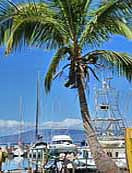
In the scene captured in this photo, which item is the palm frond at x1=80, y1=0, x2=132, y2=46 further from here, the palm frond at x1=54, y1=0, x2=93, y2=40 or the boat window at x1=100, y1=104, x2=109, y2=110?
the boat window at x1=100, y1=104, x2=109, y2=110

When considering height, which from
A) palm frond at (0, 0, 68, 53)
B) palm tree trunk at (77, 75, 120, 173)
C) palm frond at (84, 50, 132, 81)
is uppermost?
palm frond at (0, 0, 68, 53)

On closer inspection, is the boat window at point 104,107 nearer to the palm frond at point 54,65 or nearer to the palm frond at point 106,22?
the palm frond at point 54,65

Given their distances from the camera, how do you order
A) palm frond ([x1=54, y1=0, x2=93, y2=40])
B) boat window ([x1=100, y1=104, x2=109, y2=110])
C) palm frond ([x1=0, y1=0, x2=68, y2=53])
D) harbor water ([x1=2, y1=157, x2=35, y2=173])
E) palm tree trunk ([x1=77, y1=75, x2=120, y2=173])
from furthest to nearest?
1. boat window ([x1=100, y1=104, x2=109, y2=110])
2. harbor water ([x1=2, y1=157, x2=35, y2=173])
3. palm frond ([x1=54, y1=0, x2=93, y2=40])
4. palm frond ([x1=0, y1=0, x2=68, y2=53])
5. palm tree trunk ([x1=77, y1=75, x2=120, y2=173])

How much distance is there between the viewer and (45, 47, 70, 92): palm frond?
13.0 metres

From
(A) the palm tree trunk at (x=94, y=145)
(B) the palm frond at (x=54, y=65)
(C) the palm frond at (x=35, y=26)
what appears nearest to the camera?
(A) the palm tree trunk at (x=94, y=145)

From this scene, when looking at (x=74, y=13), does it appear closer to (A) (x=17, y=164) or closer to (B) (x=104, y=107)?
(A) (x=17, y=164)

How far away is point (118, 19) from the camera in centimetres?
1277

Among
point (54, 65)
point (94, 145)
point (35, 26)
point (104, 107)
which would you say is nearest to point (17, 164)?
point (104, 107)

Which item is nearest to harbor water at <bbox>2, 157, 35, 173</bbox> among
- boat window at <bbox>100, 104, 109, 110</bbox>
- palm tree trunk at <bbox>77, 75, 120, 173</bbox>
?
boat window at <bbox>100, 104, 109, 110</bbox>

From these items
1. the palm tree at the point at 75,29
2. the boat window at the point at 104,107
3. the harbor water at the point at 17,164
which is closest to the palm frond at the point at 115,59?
the palm tree at the point at 75,29

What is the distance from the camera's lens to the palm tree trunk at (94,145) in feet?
37.0

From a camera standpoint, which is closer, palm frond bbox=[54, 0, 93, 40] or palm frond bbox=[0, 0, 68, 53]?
palm frond bbox=[0, 0, 68, 53]

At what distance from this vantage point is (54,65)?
14.2 meters

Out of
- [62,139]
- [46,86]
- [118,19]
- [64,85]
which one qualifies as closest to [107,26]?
[118,19]
